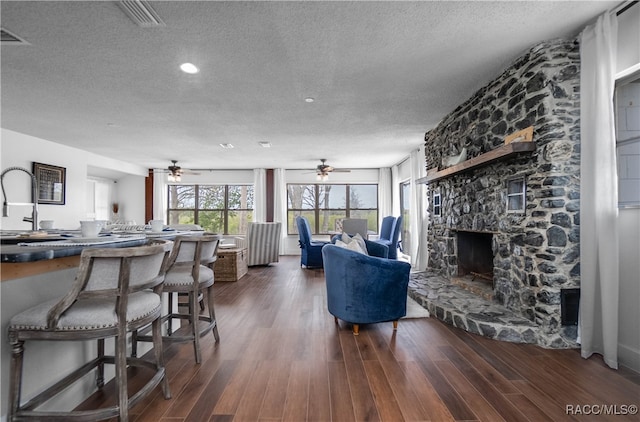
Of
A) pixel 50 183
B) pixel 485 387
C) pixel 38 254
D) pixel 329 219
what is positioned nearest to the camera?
pixel 38 254

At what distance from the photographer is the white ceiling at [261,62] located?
2.11 m

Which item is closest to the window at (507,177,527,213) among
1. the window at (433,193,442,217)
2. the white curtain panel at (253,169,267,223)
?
the window at (433,193,442,217)

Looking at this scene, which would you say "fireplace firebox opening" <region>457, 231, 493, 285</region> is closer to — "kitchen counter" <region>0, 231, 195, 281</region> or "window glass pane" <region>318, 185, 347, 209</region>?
"kitchen counter" <region>0, 231, 195, 281</region>

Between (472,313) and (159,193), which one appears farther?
(159,193)

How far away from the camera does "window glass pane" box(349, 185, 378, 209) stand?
9.10 m

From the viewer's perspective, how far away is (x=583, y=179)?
2359mm

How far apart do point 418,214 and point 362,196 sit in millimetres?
3081

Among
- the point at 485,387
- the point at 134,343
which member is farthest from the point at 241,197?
the point at 485,387

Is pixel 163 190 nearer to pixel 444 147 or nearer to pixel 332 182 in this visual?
pixel 332 182

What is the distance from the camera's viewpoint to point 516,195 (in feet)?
9.57

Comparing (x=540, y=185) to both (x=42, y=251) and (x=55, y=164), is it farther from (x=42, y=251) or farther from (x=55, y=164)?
(x=55, y=164)

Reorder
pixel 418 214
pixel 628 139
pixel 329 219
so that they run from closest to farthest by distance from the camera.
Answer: pixel 628 139
pixel 418 214
pixel 329 219

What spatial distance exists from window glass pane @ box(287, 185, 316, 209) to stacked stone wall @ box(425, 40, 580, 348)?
605 centimetres

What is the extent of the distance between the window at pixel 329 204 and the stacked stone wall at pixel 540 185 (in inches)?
225
